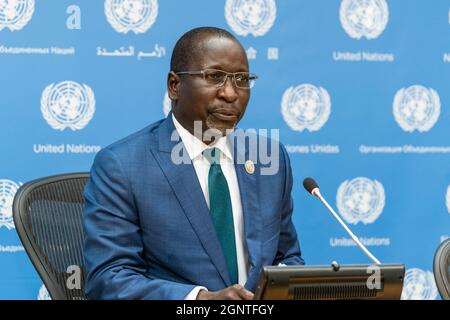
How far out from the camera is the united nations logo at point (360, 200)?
4332mm

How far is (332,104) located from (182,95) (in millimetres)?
1697

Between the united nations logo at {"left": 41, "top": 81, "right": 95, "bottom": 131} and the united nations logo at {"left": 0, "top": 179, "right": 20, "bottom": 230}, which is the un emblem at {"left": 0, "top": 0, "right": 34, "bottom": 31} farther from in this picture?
the united nations logo at {"left": 0, "top": 179, "right": 20, "bottom": 230}

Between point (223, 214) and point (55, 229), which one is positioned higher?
point (223, 214)

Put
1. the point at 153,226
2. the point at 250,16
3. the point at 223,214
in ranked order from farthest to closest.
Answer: the point at 250,16
the point at 223,214
the point at 153,226

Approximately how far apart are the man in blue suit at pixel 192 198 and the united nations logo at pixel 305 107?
135 centimetres

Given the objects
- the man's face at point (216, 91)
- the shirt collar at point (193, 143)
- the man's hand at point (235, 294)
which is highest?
the man's face at point (216, 91)

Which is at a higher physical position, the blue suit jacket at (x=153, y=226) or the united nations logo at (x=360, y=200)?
the blue suit jacket at (x=153, y=226)

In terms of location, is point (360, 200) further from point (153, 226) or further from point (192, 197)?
point (153, 226)

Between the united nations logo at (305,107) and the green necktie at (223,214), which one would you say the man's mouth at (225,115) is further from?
the united nations logo at (305,107)

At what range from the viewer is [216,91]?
8.84 ft

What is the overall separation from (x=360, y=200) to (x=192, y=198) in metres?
1.91

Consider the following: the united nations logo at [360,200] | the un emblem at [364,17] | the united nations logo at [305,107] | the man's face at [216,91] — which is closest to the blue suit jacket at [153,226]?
the man's face at [216,91]

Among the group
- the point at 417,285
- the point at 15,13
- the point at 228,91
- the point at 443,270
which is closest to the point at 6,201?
the point at 15,13

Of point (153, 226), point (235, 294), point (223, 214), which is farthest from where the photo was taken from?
point (223, 214)
